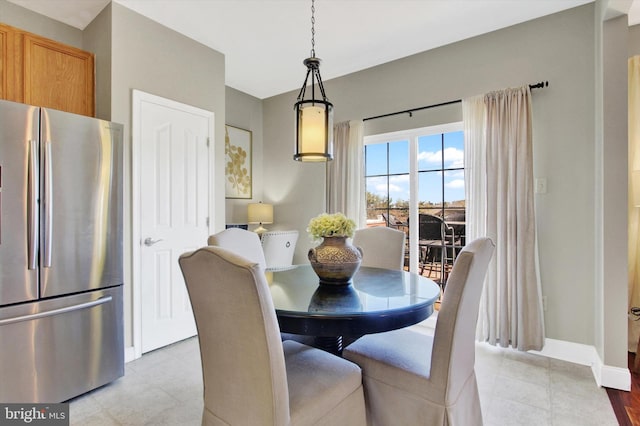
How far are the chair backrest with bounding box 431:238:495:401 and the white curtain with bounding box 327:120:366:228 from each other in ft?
7.57

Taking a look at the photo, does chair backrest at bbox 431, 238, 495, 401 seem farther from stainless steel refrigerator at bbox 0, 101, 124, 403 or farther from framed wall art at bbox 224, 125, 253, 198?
framed wall art at bbox 224, 125, 253, 198

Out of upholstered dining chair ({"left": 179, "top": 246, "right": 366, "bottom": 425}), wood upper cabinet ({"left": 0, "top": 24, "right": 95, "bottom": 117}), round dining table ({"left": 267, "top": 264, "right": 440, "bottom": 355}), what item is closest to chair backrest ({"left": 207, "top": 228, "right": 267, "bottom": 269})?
round dining table ({"left": 267, "top": 264, "right": 440, "bottom": 355})

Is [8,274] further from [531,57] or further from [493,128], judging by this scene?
[531,57]

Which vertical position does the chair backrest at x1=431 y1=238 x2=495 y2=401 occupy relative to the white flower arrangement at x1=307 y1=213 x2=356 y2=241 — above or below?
below

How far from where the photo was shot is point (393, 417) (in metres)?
1.46

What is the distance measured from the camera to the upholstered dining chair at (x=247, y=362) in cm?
107

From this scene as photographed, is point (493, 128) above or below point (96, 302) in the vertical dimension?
above

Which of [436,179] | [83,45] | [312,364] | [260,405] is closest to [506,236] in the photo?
[436,179]

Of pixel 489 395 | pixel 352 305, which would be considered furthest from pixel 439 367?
pixel 489 395

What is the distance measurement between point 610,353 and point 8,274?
3.76 metres

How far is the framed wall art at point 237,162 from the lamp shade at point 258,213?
0.26 meters

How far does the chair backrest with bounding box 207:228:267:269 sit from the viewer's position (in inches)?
82.4

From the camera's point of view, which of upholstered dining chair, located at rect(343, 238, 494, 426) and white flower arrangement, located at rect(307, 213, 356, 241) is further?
white flower arrangement, located at rect(307, 213, 356, 241)

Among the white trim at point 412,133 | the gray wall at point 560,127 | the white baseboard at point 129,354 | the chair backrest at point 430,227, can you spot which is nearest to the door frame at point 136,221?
the white baseboard at point 129,354
